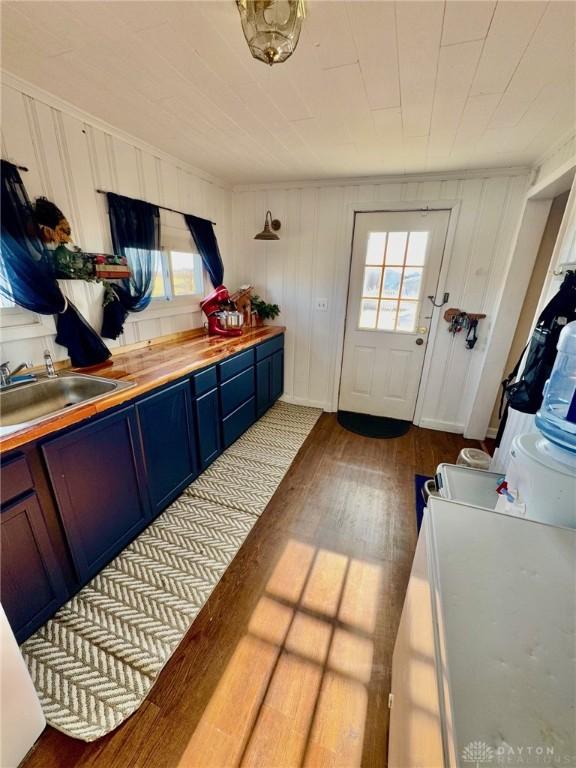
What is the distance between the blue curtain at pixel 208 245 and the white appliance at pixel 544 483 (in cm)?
285

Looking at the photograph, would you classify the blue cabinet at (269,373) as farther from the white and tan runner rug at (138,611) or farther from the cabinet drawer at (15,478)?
the cabinet drawer at (15,478)

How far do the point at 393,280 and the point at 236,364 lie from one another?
1751mm

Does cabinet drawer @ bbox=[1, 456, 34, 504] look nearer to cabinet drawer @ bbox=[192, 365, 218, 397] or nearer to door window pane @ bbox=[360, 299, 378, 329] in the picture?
cabinet drawer @ bbox=[192, 365, 218, 397]

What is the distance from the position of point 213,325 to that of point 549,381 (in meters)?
2.53

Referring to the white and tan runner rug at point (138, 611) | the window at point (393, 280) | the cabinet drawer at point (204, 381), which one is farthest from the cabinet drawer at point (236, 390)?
the window at point (393, 280)

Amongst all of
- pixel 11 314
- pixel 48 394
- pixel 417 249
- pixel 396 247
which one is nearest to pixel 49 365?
pixel 48 394

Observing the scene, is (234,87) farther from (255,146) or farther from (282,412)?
(282,412)

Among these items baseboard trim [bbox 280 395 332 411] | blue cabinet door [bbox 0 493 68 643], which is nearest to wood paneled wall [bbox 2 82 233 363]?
blue cabinet door [bbox 0 493 68 643]

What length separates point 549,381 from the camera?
150 centimetres

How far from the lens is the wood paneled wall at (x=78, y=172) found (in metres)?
1.59

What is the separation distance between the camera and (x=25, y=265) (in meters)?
1.60

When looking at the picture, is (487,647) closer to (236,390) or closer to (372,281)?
(236,390)

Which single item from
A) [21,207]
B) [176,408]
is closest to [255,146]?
[21,207]

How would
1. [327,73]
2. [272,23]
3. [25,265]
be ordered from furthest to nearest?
[25,265], [327,73], [272,23]
